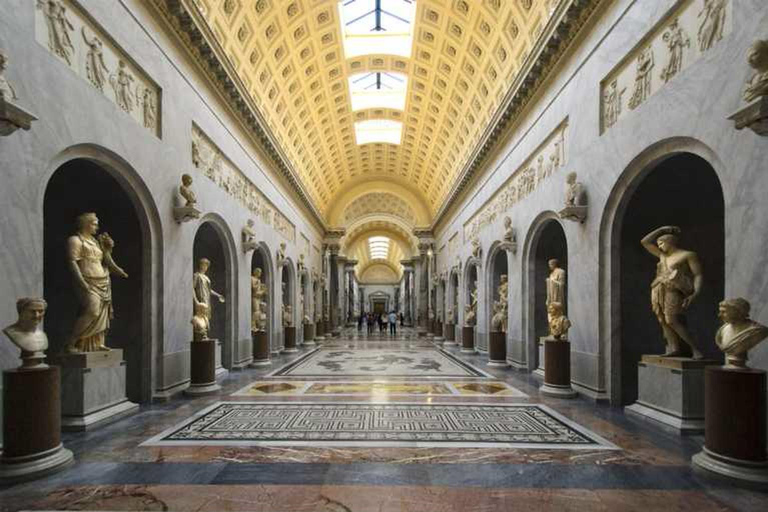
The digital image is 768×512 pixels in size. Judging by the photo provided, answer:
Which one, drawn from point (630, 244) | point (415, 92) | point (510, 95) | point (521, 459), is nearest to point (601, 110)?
point (630, 244)

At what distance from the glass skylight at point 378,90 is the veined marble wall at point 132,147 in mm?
9599

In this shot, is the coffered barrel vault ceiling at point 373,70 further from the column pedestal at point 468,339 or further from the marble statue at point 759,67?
the marble statue at point 759,67

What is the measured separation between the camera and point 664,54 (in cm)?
723

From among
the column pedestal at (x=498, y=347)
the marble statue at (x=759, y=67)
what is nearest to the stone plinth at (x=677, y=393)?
the marble statue at (x=759, y=67)

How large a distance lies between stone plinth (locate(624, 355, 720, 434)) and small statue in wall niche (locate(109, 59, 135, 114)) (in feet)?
30.7

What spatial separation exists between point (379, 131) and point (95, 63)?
71.1 feet

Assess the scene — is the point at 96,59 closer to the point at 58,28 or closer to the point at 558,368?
the point at 58,28

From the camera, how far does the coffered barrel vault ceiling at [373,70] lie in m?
13.5

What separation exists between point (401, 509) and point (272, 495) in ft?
4.06

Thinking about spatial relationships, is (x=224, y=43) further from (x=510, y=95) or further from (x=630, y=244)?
(x=630, y=244)

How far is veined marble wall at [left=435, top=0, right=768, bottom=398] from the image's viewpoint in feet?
17.9

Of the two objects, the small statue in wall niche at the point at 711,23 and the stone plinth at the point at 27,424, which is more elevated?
the small statue in wall niche at the point at 711,23

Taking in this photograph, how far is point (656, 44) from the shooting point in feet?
24.5

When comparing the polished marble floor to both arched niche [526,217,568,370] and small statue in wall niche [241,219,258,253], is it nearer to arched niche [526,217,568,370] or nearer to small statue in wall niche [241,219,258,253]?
arched niche [526,217,568,370]
